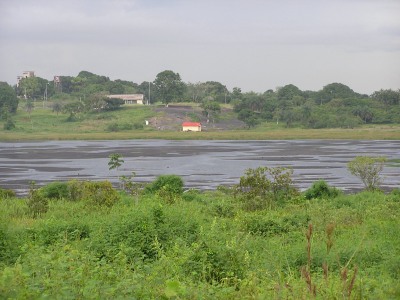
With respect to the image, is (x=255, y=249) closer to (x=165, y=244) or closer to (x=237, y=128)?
(x=165, y=244)

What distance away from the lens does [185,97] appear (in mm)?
115188

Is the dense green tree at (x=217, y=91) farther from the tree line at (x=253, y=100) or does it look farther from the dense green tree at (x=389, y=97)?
the dense green tree at (x=389, y=97)

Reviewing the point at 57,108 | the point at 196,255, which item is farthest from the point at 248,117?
the point at 196,255

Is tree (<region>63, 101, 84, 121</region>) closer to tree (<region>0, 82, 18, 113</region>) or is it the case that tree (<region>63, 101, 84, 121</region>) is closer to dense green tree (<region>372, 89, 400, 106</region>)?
tree (<region>0, 82, 18, 113</region>)

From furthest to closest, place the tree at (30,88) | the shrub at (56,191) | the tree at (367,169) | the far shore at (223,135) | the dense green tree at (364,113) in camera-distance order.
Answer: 1. the tree at (30,88)
2. the dense green tree at (364,113)
3. the far shore at (223,135)
4. the tree at (367,169)
5. the shrub at (56,191)

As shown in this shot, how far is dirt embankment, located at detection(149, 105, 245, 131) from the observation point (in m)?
94.8

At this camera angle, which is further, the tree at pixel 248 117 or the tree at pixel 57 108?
the tree at pixel 57 108

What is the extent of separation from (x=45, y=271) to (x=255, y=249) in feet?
17.3

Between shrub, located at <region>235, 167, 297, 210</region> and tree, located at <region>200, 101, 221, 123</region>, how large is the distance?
76.6 meters

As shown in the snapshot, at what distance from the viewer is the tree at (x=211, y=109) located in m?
97.8

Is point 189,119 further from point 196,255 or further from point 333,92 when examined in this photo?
point 196,255

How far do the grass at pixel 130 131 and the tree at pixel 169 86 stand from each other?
8243 millimetres

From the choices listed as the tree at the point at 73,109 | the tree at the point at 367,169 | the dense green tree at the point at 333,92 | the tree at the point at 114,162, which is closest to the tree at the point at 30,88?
the tree at the point at 73,109

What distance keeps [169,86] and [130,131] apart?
23570 mm
